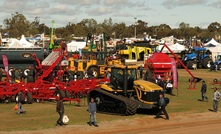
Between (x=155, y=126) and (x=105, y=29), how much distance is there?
387ft

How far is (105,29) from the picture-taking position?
450ft

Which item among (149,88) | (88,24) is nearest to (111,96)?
(149,88)

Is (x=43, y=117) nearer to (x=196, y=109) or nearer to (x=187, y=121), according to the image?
(x=187, y=121)

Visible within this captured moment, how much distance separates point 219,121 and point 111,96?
541 centimetres

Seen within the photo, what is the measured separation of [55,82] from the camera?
27219 millimetres

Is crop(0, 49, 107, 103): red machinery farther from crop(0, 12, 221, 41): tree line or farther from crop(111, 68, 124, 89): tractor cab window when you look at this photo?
crop(0, 12, 221, 41): tree line

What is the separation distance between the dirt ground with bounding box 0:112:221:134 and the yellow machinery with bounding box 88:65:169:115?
0.83 m

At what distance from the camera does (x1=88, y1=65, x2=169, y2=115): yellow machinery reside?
2200cm

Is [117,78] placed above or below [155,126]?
above

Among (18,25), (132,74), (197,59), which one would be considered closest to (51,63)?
(132,74)

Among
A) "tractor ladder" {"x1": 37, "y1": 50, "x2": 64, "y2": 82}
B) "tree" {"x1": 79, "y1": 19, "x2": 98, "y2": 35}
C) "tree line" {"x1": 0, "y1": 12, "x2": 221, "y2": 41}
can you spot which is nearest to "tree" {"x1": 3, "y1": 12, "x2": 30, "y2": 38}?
"tree line" {"x1": 0, "y1": 12, "x2": 221, "y2": 41}

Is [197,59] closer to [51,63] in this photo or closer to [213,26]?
[51,63]

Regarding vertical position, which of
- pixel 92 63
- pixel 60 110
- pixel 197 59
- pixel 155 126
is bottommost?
pixel 155 126

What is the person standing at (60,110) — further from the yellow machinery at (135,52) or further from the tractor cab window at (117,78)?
the yellow machinery at (135,52)
